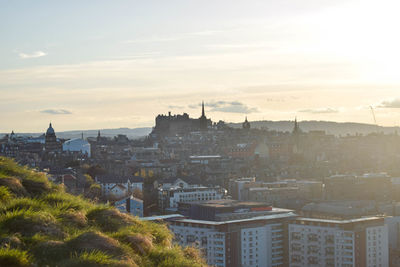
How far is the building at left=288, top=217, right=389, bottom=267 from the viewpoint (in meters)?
25.8

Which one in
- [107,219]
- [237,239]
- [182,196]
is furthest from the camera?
[182,196]

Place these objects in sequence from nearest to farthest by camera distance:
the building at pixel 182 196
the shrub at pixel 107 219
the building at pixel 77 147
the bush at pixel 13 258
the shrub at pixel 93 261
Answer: the bush at pixel 13 258 → the shrub at pixel 93 261 → the shrub at pixel 107 219 → the building at pixel 182 196 → the building at pixel 77 147

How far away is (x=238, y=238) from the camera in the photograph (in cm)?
2575

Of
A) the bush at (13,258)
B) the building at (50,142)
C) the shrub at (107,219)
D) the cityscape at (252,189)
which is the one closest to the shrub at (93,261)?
the bush at (13,258)

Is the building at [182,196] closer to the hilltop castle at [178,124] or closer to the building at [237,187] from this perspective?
the building at [237,187]

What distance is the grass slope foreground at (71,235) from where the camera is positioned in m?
4.30

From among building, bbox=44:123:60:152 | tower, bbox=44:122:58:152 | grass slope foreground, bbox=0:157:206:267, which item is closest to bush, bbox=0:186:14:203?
grass slope foreground, bbox=0:157:206:267

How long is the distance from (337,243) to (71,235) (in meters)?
22.2

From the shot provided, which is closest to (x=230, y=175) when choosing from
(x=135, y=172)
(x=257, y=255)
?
(x=135, y=172)

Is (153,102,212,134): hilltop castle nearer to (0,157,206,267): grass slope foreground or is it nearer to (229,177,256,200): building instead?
(229,177,256,200): building

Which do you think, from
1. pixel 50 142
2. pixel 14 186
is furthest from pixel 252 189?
pixel 14 186

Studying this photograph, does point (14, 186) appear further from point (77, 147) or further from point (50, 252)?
point (77, 147)

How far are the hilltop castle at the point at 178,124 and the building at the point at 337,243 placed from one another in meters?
62.7

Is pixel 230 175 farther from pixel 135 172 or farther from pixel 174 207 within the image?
pixel 174 207
